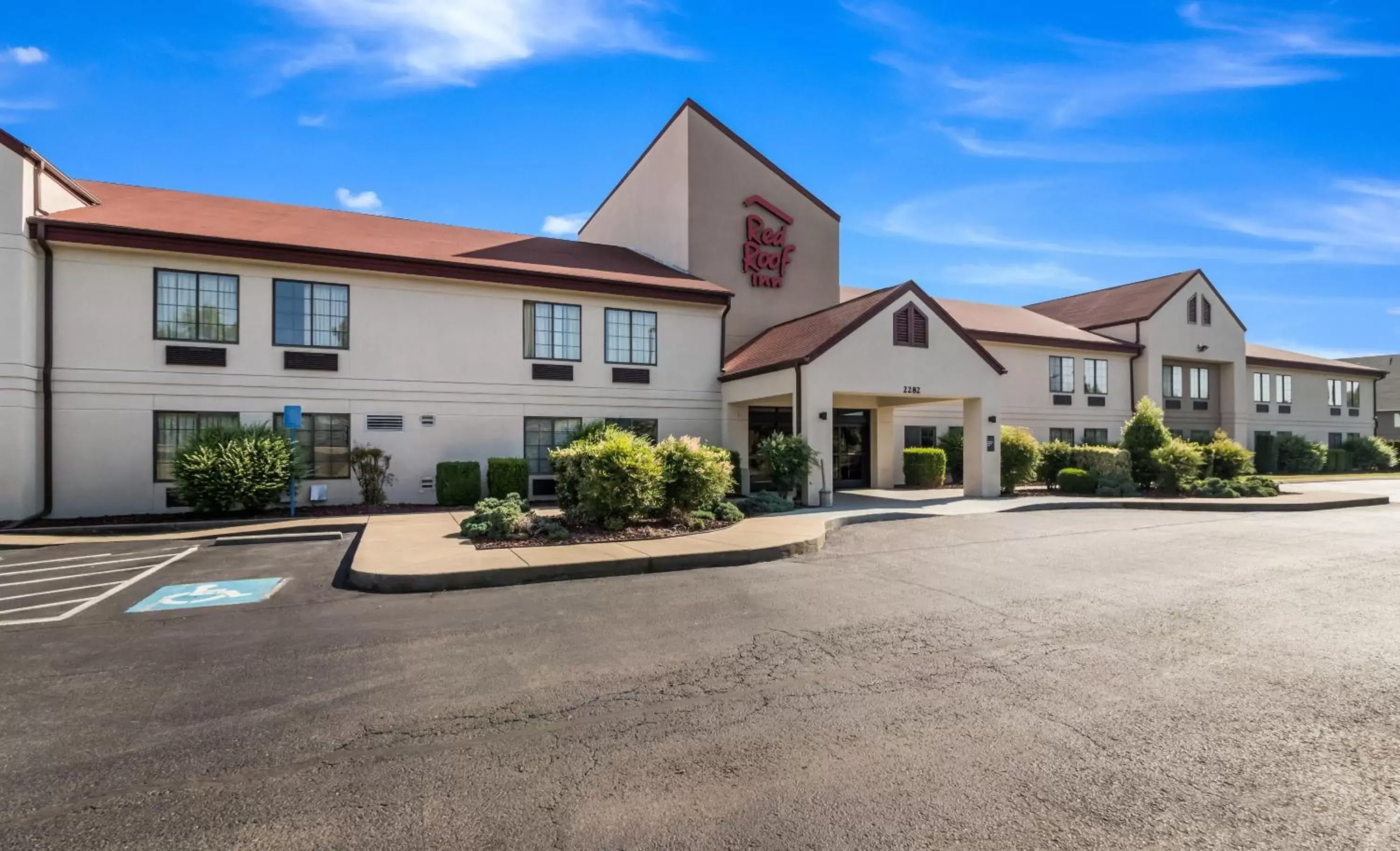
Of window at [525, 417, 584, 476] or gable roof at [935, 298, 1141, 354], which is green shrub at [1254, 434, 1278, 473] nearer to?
gable roof at [935, 298, 1141, 354]

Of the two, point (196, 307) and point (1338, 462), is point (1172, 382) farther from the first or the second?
point (196, 307)

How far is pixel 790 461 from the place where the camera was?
1667 centimetres

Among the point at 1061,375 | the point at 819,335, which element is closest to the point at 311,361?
the point at 819,335

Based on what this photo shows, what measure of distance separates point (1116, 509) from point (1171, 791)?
15.7m

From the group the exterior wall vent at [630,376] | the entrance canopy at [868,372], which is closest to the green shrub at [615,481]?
the entrance canopy at [868,372]

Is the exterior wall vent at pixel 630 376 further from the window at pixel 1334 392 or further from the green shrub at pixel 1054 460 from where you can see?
the window at pixel 1334 392

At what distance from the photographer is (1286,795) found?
346 cm

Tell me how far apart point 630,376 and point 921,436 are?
1134cm

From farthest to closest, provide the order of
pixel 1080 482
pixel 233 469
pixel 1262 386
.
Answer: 1. pixel 1262 386
2. pixel 1080 482
3. pixel 233 469

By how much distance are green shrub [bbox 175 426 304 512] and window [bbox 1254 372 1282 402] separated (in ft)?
133

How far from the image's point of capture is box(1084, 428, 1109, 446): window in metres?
28.6

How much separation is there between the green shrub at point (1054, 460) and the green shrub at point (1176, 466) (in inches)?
88.6

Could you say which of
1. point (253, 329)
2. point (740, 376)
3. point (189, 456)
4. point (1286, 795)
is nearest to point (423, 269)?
point (253, 329)

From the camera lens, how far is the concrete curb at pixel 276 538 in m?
11.9
